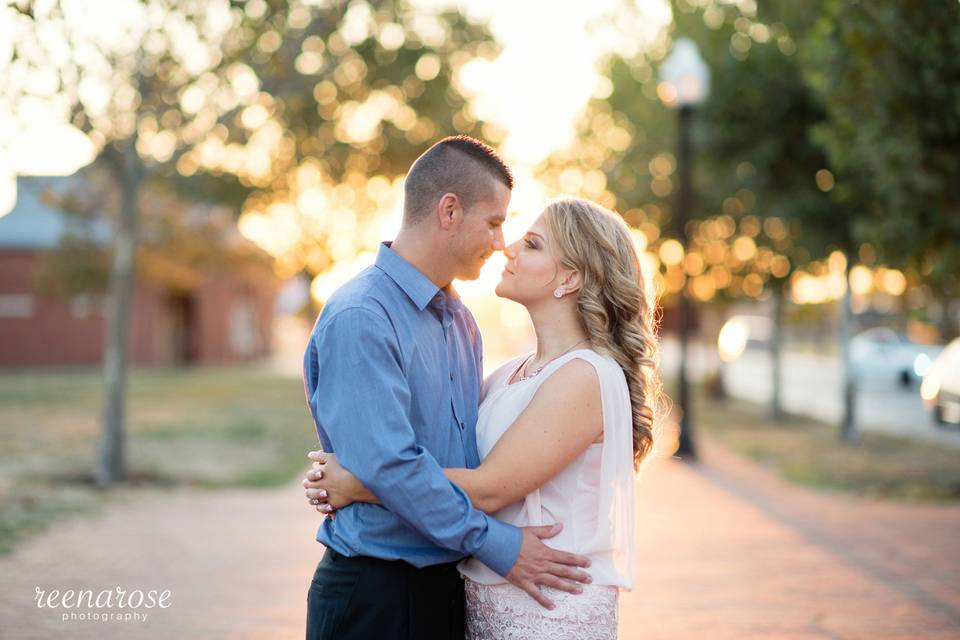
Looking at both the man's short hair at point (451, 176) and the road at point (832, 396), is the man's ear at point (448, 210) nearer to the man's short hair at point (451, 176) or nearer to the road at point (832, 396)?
the man's short hair at point (451, 176)

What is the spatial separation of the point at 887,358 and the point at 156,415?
22531mm

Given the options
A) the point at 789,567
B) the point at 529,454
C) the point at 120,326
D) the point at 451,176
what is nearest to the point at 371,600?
the point at 529,454

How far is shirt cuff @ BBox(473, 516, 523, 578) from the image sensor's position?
266 cm

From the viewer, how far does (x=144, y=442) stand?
A: 52.2 feet

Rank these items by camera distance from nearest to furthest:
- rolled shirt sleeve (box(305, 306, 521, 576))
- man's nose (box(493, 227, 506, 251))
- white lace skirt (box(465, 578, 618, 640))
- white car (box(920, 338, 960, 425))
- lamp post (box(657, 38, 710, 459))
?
rolled shirt sleeve (box(305, 306, 521, 576))
white lace skirt (box(465, 578, 618, 640))
man's nose (box(493, 227, 506, 251))
white car (box(920, 338, 960, 425))
lamp post (box(657, 38, 710, 459))

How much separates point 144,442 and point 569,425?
47.4 ft

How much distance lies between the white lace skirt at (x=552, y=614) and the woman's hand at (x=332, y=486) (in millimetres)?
515

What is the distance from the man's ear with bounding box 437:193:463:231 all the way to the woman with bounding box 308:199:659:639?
27cm

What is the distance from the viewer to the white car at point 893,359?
3034 cm

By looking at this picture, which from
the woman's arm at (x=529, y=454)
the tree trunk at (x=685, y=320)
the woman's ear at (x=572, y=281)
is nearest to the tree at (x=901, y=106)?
the tree trunk at (x=685, y=320)

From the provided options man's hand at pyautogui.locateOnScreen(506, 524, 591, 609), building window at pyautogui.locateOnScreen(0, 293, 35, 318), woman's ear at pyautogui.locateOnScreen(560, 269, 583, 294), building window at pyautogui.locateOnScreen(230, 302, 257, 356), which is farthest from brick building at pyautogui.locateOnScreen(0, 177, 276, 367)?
man's hand at pyautogui.locateOnScreen(506, 524, 591, 609)

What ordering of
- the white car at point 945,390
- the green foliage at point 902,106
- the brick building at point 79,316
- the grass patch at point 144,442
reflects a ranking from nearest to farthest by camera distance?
the green foliage at point 902,106
the grass patch at point 144,442
the white car at point 945,390
the brick building at point 79,316

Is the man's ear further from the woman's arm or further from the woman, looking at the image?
the woman's arm

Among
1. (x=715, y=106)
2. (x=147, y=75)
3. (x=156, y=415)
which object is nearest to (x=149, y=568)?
(x=147, y=75)
